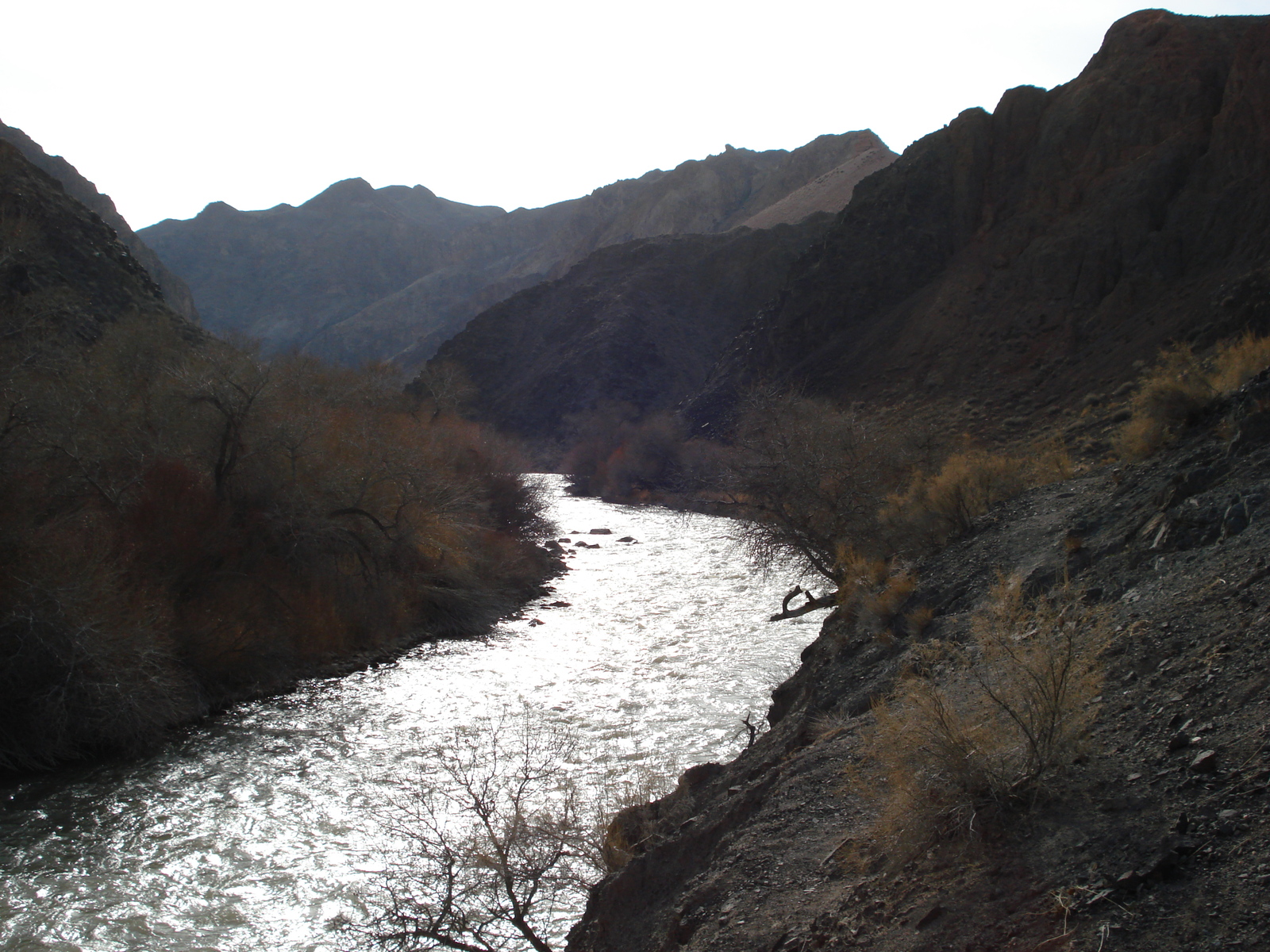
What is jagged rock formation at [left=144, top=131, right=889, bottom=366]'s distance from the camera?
129 metres

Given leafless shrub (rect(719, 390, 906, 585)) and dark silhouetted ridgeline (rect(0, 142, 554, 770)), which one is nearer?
dark silhouetted ridgeline (rect(0, 142, 554, 770))

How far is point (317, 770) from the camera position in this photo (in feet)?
42.6

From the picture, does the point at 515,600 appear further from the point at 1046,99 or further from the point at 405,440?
the point at 1046,99

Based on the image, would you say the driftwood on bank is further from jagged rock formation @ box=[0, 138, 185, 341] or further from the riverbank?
jagged rock formation @ box=[0, 138, 185, 341]

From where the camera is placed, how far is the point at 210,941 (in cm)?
851

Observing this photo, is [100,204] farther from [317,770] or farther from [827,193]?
[317,770]

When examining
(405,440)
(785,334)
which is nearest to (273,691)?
(405,440)

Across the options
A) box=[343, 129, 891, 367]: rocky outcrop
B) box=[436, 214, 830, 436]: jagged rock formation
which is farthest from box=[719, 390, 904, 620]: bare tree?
box=[343, 129, 891, 367]: rocky outcrop

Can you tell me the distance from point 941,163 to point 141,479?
1913 inches

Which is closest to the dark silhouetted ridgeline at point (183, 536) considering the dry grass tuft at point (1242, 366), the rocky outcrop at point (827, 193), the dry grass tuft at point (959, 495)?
the dry grass tuft at point (959, 495)

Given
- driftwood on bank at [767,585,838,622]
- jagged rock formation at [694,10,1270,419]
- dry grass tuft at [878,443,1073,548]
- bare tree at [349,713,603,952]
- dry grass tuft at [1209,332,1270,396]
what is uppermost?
jagged rock formation at [694,10,1270,419]

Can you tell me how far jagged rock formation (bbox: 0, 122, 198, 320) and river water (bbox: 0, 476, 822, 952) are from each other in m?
62.7

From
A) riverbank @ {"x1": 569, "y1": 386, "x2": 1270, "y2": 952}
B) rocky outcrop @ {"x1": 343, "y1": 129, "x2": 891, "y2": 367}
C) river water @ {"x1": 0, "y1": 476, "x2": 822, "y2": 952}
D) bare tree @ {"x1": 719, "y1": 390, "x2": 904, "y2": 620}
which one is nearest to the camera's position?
riverbank @ {"x1": 569, "y1": 386, "x2": 1270, "y2": 952}

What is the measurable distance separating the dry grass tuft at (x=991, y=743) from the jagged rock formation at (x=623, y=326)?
69.0 m
